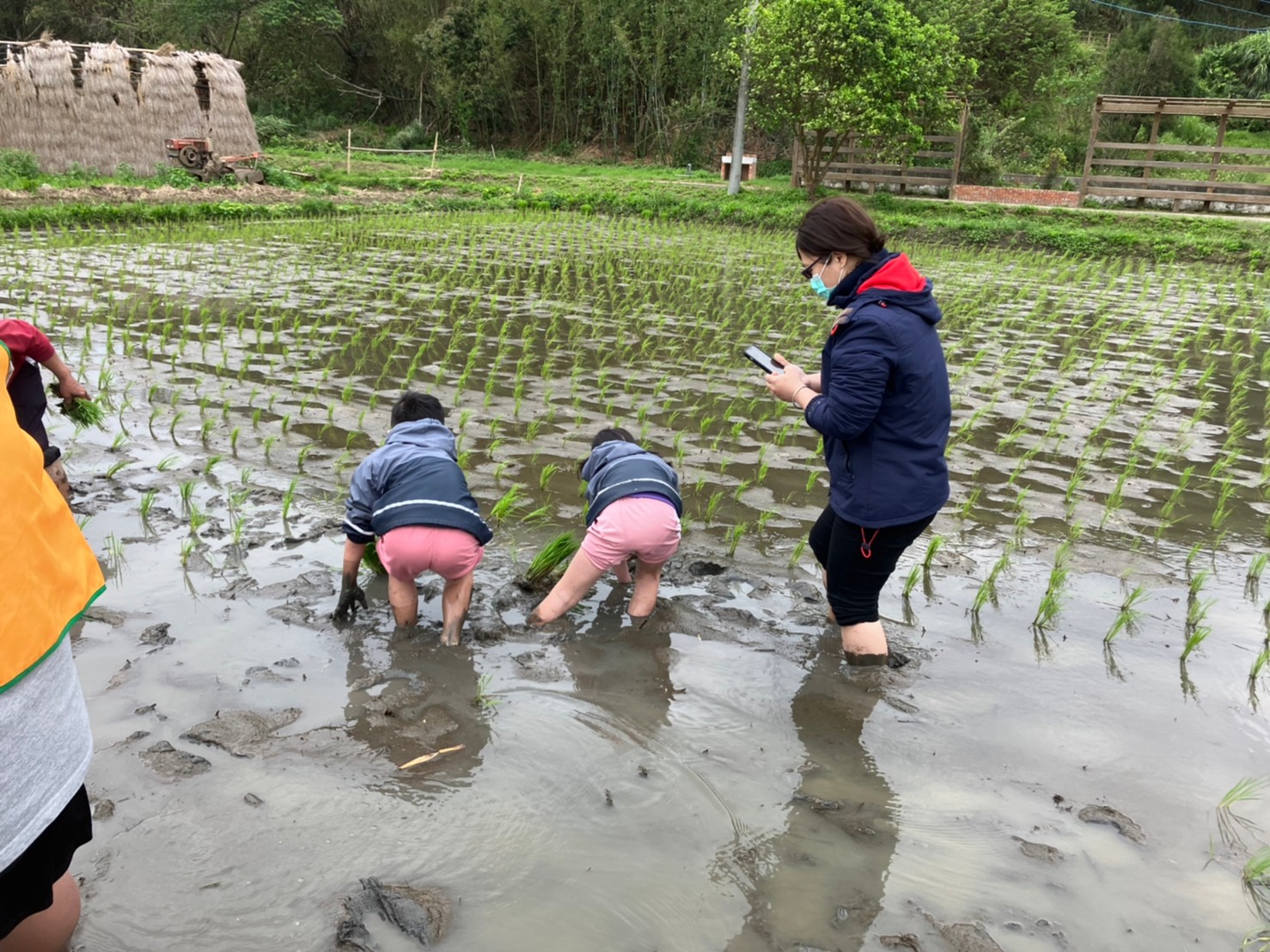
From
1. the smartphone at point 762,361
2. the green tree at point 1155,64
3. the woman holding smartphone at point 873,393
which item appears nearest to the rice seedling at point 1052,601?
the woman holding smartphone at point 873,393

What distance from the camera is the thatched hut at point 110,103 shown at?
14328mm

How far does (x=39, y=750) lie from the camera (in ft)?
4.20

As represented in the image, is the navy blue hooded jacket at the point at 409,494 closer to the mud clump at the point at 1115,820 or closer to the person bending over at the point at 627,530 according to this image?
the person bending over at the point at 627,530

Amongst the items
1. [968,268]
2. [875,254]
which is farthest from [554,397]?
[968,268]

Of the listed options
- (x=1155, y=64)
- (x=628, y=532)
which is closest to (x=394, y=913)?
(x=628, y=532)

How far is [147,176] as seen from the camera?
15.8 m

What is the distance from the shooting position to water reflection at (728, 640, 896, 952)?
192 cm

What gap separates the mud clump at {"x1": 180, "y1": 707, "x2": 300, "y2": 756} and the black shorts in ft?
3.27

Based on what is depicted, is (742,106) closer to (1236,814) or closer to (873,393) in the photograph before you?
(873,393)

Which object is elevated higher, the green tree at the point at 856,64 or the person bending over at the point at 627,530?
the green tree at the point at 856,64

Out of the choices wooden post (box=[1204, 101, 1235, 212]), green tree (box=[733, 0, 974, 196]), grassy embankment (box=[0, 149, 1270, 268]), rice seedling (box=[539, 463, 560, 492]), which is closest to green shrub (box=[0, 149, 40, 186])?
grassy embankment (box=[0, 149, 1270, 268])

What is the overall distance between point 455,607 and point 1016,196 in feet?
59.4

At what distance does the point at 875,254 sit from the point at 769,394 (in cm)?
321

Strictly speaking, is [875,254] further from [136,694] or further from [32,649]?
[136,694]
